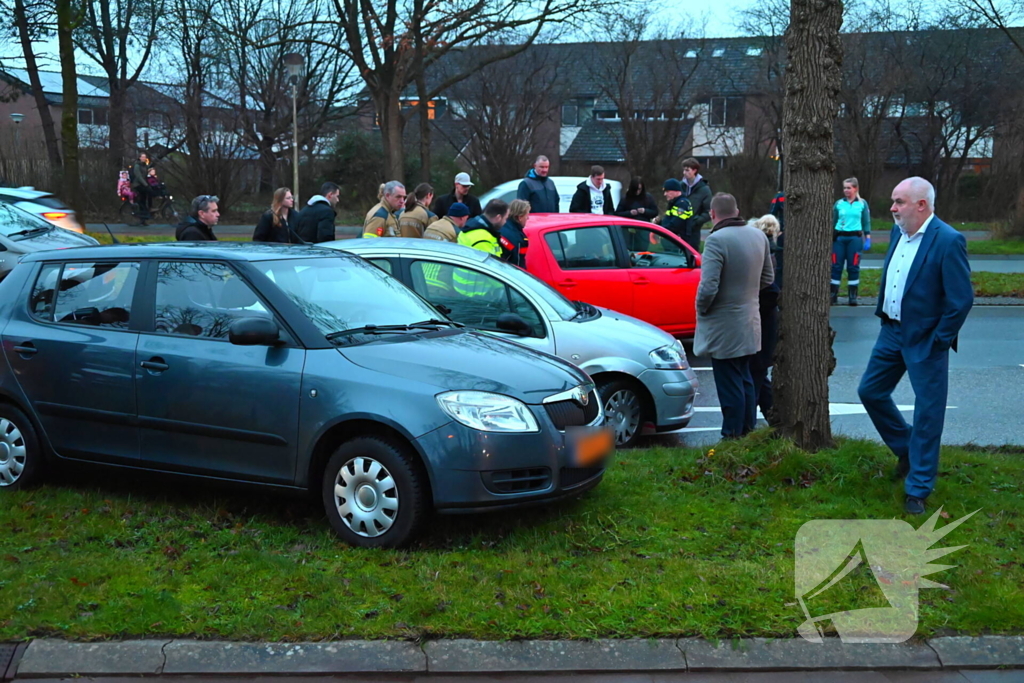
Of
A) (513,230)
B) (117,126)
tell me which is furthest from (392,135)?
(513,230)

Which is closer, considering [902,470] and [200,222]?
[902,470]

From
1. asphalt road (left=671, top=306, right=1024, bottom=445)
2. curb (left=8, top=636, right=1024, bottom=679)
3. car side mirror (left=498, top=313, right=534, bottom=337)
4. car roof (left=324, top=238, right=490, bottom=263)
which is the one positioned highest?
car roof (left=324, top=238, right=490, bottom=263)

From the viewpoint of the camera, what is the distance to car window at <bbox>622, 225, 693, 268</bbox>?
457 inches

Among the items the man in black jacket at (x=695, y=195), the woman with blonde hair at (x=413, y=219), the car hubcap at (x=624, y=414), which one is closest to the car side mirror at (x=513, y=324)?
the car hubcap at (x=624, y=414)

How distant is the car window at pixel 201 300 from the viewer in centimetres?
602

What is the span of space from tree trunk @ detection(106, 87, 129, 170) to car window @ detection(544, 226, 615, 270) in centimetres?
2657

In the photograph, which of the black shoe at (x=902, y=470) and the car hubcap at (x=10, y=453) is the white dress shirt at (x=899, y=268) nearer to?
the black shoe at (x=902, y=470)

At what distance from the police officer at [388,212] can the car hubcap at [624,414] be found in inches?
183

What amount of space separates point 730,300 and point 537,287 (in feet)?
5.12

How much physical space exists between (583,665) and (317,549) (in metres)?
1.83

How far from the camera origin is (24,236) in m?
14.4

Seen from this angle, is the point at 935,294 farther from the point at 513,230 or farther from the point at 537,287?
the point at 513,230

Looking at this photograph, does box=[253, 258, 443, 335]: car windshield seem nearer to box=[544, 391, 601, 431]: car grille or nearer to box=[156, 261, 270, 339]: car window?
box=[156, 261, 270, 339]: car window

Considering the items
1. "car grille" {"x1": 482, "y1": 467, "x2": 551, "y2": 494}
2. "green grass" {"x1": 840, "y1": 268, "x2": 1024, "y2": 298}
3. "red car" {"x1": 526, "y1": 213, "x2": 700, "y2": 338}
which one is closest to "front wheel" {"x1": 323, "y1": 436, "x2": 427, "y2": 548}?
"car grille" {"x1": 482, "y1": 467, "x2": 551, "y2": 494}
